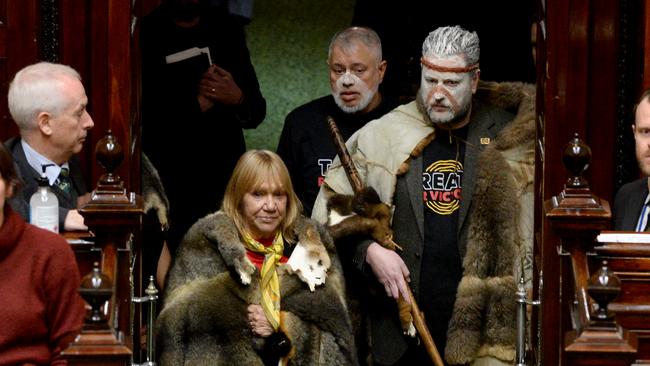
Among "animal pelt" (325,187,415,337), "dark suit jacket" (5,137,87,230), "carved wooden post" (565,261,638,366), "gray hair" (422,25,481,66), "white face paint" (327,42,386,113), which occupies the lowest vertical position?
"carved wooden post" (565,261,638,366)

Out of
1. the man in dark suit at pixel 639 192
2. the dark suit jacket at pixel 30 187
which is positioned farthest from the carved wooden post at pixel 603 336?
the dark suit jacket at pixel 30 187

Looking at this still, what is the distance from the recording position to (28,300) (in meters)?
6.21

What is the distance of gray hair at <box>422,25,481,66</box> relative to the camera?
8289 mm

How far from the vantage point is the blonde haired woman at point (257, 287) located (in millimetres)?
7723

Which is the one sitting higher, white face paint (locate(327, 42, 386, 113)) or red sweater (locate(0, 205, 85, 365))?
white face paint (locate(327, 42, 386, 113))

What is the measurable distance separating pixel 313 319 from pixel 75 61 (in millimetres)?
1683

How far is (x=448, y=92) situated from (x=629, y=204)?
3.38 ft

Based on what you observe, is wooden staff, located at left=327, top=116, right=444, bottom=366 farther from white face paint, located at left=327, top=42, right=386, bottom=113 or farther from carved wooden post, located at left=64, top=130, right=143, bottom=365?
carved wooden post, located at left=64, top=130, right=143, bottom=365

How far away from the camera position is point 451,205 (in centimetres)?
822

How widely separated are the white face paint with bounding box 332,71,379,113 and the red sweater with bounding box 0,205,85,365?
2.80m

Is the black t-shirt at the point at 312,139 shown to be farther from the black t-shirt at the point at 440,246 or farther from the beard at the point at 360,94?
the black t-shirt at the point at 440,246

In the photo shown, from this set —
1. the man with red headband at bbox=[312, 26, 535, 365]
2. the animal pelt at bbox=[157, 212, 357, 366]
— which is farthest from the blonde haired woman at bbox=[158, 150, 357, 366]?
the man with red headband at bbox=[312, 26, 535, 365]

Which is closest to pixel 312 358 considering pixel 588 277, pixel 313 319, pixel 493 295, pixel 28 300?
pixel 313 319

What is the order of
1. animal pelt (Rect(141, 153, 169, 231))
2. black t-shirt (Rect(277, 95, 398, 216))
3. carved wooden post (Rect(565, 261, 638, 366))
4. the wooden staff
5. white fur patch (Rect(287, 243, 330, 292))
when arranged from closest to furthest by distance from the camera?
1. carved wooden post (Rect(565, 261, 638, 366))
2. white fur patch (Rect(287, 243, 330, 292))
3. the wooden staff
4. animal pelt (Rect(141, 153, 169, 231))
5. black t-shirt (Rect(277, 95, 398, 216))
